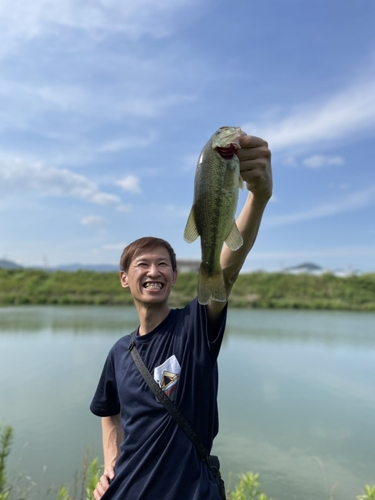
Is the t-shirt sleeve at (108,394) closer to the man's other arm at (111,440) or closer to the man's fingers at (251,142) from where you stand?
the man's other arm at (111,440)

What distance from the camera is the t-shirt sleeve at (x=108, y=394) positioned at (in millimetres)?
2252

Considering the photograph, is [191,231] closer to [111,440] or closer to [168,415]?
[168,415]

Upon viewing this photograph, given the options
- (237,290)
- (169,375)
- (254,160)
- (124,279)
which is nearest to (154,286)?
(124,279)

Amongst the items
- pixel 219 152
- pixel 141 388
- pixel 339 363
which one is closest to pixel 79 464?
pixel 141 388

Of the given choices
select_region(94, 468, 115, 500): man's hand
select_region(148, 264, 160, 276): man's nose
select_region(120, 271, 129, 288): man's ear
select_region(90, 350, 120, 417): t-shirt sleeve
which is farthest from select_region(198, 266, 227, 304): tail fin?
select_region(94, 468, 115, 500): man's hand

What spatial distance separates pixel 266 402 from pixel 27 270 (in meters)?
27.0

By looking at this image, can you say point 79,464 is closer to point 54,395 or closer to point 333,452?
point 54,395

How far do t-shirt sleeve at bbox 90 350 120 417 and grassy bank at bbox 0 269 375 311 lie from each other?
23.0 metres

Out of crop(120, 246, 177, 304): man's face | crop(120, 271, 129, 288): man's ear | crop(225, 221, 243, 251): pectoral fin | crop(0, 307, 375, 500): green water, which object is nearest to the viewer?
crop(225, 221, 243, 251): pectoral fin

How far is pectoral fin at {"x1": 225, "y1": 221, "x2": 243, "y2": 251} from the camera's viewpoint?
177 centimetres

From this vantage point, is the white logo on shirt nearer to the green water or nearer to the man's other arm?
the man's other arm

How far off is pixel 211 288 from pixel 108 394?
0.97 metres

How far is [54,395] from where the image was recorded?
8.62 metres

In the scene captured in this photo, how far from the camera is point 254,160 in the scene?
1.71m
